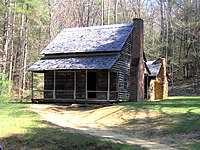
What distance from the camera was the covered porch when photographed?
92.0 ft

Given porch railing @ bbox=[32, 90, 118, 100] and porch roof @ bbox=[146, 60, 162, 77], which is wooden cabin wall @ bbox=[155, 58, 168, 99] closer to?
porch roof @ bbox=[146, 60, 162, 77]

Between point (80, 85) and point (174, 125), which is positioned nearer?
point (174, 125)

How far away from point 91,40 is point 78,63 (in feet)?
12.2

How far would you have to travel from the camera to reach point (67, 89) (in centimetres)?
2936

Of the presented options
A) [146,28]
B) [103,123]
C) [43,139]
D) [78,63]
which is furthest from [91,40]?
[146,28]

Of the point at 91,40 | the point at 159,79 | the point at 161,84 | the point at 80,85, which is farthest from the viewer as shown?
the point at 161,84

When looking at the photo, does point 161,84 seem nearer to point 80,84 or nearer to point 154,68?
point 154,68

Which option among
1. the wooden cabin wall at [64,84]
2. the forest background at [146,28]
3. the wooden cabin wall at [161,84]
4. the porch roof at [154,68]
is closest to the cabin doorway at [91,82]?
the wooden cabin wall at [64,84]

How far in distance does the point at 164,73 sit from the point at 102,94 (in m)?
14.0

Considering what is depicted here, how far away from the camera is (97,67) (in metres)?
26.2

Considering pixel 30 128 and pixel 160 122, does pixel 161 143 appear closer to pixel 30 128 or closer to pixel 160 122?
pixel 160 122

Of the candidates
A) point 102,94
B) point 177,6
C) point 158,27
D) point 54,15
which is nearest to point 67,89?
point 102,94

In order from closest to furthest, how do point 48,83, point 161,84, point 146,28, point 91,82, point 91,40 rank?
point 91,82 < point 48,83 < point 91,40 < point 161,84 < point 146,28

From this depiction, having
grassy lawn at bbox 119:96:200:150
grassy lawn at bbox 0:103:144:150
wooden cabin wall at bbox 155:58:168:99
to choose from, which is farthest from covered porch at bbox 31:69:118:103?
grassy lawn at bbox 0:103:144:150
